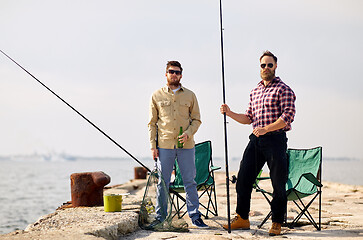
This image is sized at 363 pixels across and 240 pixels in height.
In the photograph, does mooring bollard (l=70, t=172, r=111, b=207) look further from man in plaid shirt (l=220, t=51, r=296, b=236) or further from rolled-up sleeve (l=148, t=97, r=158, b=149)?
man in plaid shirt (l=220, t=51, r=296, b=236)

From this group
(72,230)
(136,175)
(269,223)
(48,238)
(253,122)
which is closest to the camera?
(48,238)

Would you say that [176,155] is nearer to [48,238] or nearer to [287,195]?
[287,195]

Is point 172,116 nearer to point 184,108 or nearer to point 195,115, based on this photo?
point 184,108

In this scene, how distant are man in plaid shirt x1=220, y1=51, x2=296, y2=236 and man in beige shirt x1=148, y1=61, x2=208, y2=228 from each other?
355 millimetres

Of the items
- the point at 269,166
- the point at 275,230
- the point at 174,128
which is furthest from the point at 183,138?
the point at 275,230

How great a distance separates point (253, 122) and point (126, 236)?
1.55 meters

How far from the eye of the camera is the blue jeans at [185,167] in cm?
429

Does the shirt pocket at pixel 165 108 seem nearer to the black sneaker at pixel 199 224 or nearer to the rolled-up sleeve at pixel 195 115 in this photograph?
the rolled-up sleeve at pixel 195 115

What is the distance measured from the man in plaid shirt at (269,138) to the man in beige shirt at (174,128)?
0.35 meters

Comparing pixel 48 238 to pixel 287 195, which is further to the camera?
pixel 287 195

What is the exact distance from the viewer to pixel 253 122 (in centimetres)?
425

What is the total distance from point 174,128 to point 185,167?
0.39 m

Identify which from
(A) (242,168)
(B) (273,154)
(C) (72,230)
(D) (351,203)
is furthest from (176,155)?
(D) (351,203)

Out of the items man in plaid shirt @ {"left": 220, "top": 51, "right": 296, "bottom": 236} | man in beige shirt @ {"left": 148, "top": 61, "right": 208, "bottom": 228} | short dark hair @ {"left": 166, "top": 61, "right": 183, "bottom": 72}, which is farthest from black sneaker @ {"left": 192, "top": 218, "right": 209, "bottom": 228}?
short dark hair @ {"left": 166, "top": 61, "right": 183, "bottom": 72}
